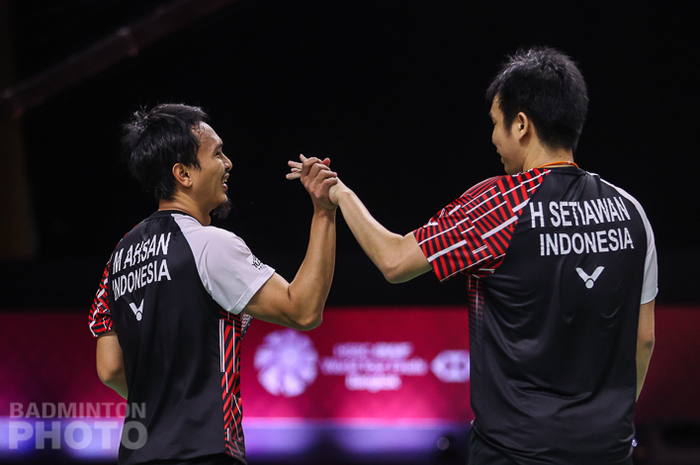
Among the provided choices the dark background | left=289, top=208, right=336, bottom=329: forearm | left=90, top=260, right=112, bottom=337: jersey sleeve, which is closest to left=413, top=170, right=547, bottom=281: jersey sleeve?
left=289, top=208, right=336, bottom=329: forearm

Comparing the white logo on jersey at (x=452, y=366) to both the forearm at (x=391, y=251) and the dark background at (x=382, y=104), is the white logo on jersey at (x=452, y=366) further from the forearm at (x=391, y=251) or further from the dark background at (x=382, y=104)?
the forearm at (x=391, y=251)

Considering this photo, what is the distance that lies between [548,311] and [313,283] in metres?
0.52

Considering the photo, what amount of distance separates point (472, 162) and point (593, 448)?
3248 millimetres

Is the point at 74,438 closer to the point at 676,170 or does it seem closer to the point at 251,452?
the point at 251,452

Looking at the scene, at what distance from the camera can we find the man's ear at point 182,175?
159cm

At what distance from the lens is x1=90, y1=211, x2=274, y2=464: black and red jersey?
Result: 52.7 inches

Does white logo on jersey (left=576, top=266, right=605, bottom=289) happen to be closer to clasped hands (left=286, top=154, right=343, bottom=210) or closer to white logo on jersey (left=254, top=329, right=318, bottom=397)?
clasped hands (left=286, top=154, right=343, bottom=210)

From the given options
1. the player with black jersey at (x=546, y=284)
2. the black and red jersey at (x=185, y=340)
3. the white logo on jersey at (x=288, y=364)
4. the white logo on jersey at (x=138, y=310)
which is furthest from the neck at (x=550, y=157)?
the white logo on jersey at (x=288, y=364)

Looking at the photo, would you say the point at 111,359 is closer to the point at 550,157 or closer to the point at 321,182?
the point at 321,182

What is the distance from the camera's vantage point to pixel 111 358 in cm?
160

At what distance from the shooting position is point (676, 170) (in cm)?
458

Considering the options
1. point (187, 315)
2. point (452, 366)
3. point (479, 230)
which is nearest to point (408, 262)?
point (479, 230)

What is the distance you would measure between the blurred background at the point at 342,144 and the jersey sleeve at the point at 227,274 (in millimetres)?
2801

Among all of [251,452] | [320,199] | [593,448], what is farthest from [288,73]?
[593,448]
